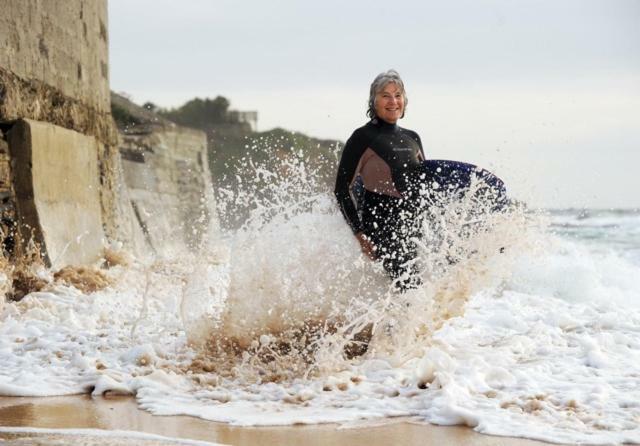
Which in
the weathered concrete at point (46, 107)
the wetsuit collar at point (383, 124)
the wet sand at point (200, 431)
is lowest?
the wet sand at point (200, 431)

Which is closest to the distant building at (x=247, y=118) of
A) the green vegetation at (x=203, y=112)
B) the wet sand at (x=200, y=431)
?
the green vegetation at (x=203, y=112)

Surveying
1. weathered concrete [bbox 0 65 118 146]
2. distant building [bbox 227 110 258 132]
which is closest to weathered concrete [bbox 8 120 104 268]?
weathered concrete [bbox 0 65 118 146]

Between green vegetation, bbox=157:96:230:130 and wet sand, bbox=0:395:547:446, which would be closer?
wet sand, bbox=0:395:547:446

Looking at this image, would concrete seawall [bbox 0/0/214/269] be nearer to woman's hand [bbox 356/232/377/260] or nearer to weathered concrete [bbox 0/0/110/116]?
weathered concrete [bbox 0/0/110/116]

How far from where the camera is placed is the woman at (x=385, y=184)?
19.5ft

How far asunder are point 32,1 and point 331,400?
5.65 metres

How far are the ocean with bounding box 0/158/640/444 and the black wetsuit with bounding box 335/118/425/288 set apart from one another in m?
0.13

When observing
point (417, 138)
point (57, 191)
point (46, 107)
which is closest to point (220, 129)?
point (46, 107)

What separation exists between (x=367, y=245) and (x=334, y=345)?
0.75 metres

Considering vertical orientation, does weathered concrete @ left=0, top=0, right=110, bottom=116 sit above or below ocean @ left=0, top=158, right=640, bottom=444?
above

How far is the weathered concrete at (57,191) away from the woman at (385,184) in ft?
12.0

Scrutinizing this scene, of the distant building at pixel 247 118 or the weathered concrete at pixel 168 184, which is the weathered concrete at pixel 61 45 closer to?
the weathered concrete at pixel 168 184

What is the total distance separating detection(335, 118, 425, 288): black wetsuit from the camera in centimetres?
595

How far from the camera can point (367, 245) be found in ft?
19.6
